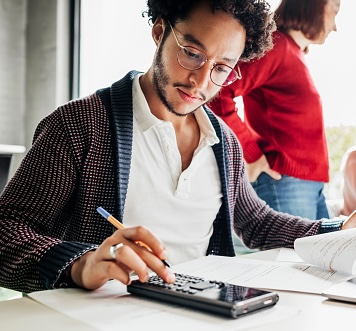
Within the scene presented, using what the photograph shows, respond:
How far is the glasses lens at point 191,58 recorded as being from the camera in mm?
1160

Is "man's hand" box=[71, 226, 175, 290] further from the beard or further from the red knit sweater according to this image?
the red knit sweater

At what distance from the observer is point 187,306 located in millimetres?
668

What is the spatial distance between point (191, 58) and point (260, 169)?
28.2 inches

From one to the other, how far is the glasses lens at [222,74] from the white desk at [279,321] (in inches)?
23.8

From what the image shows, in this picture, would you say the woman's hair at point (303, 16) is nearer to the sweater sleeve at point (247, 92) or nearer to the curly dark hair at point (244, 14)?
the sweater sleeve at point (247, 92)

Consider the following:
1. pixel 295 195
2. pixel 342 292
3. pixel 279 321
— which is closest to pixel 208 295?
pixel 279 321

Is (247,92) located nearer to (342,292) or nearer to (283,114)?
(283,114)

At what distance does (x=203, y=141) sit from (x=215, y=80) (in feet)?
0.59

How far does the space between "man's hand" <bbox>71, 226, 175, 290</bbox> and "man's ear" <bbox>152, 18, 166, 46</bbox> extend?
0.69 m

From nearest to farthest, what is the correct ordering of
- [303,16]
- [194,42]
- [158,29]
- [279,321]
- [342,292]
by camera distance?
1. [279,321]
2. [342,292]
3. [194,42]
4. [158,29]
5. [303,16]

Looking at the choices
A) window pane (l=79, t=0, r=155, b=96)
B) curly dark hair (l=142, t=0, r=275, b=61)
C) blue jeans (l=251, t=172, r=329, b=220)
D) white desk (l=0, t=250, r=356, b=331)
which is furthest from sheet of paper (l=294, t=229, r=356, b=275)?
window pane (l=79, t=0, r=155, b=96)

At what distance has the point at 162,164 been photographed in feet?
4.07

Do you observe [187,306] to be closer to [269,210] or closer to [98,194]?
[98,194]

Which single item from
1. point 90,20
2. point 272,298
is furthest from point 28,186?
point 90,20
